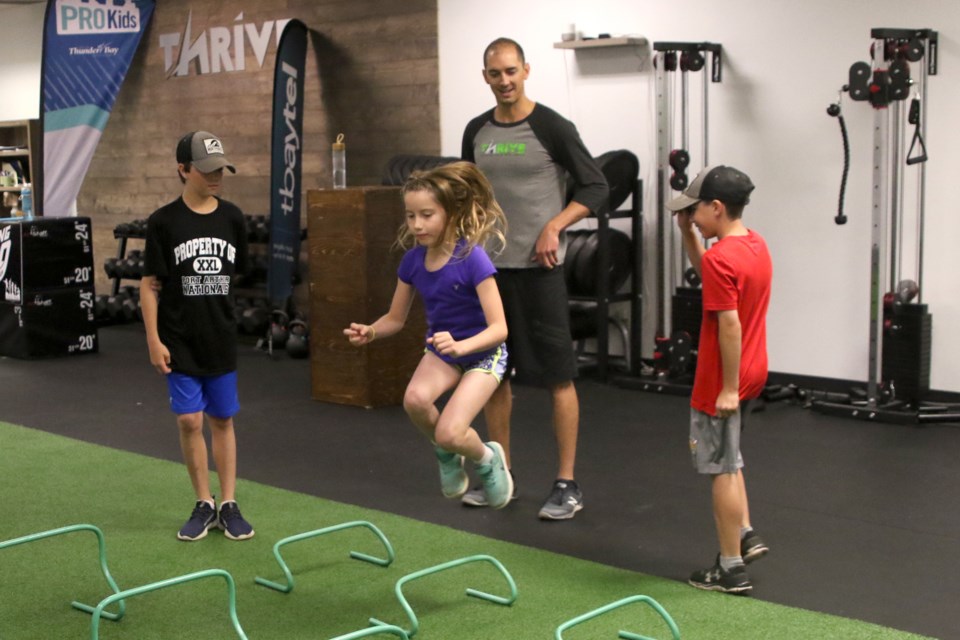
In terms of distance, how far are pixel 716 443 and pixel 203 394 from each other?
172 centimetres

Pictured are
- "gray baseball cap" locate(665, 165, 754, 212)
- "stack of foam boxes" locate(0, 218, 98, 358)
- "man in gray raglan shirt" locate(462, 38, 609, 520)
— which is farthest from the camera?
"stack of foam boxes" locate(0, 218, 98, 358)

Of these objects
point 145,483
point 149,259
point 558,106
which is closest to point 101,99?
point 558,106

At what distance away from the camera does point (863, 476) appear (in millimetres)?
4609

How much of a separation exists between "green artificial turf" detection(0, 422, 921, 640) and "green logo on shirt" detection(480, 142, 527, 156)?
132cm

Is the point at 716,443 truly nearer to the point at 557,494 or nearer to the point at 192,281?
the point at 557,494

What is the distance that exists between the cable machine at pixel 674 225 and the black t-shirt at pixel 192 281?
119 inches

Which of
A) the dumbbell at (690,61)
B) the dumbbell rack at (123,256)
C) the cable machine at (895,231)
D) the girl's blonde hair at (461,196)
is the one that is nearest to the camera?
the girl's blonde hair at (461,196)

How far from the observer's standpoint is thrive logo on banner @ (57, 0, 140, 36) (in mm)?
8797

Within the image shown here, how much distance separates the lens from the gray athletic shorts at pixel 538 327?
13.4 ft

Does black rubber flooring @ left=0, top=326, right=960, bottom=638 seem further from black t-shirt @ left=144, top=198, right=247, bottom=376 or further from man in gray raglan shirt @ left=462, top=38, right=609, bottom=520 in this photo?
black t-shirt @ left=144, top=198, right=247, bottom=376

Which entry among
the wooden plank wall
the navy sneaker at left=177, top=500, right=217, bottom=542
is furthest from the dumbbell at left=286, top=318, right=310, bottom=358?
the navy sneaker at left=177, top=500, right=217, bottom=542

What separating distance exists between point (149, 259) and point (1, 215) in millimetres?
8834

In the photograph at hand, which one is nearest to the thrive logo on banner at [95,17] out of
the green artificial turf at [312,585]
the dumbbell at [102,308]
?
the dumbbell at [102,308]

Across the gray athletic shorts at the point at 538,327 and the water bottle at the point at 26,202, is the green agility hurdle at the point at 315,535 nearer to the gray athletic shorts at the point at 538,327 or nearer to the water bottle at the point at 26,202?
the gray athletic shorts at the point at 538,327
